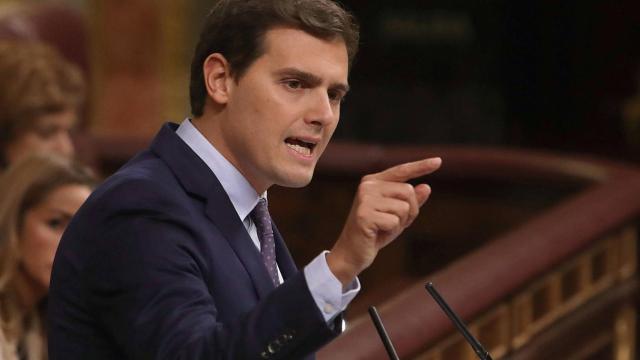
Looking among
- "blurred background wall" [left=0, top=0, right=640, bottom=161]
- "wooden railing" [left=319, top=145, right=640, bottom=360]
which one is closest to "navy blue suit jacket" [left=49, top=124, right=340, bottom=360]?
"wooden railing" [left=319, top=145, right=640, bottom=360]

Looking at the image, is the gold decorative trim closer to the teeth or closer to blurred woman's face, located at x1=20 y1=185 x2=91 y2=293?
blurred woman's face, located at x1=20 y1=185 x2=91 y2=293

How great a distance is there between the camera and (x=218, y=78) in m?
1.46

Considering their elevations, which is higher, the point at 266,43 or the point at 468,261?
the point at 266,43

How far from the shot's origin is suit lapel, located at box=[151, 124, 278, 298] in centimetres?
142

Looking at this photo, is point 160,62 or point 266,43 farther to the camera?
point 160,62

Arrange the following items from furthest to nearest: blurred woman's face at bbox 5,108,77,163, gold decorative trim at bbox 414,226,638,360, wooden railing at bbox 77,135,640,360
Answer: blurred woman's face at bbox 5,108,77,163
gold decorative trim at bbox 414,226,638,360
wooden railing at bbox 77,135,640,360

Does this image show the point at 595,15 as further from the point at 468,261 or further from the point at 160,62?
the point at 468,261

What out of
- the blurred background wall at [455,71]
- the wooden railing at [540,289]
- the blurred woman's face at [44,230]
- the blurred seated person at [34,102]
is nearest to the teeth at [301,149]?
the wooden railing at [540,289]

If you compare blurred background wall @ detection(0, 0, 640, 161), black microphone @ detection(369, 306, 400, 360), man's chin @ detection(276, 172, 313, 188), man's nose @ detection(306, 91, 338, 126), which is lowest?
blurred background wall @ detection(0, 0, 640, 161)

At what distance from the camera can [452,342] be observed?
2.49 meters

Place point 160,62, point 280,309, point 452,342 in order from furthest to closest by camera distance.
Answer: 1. point 160,62
2. point 452,342
3. point 280,309

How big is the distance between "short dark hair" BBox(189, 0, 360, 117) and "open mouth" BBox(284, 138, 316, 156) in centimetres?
10

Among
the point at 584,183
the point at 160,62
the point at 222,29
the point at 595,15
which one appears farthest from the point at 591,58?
the point at 222,29

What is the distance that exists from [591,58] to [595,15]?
25 centimetres
